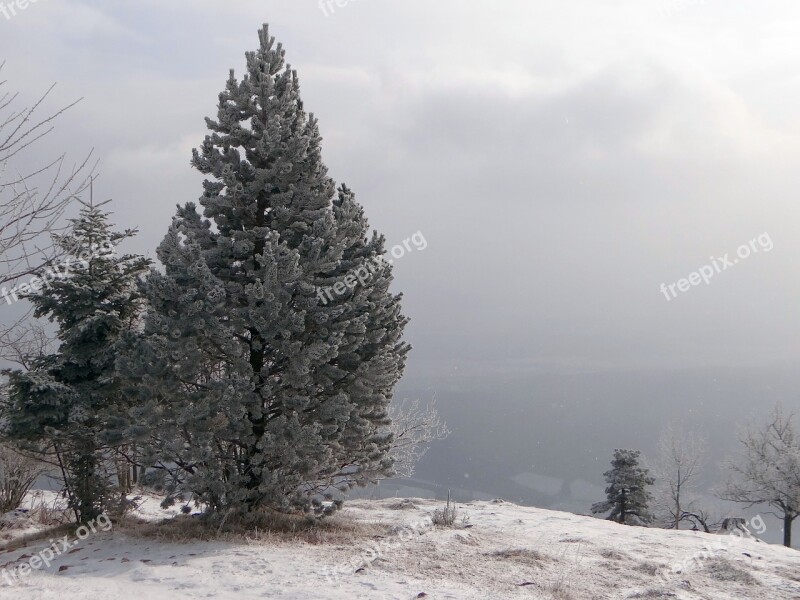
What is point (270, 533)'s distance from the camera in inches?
444

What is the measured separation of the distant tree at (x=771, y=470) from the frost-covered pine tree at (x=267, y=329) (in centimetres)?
2737

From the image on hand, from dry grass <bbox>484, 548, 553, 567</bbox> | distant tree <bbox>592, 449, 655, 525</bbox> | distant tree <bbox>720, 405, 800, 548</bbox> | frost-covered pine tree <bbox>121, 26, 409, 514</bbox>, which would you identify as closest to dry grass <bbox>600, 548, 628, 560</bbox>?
dry grass <bbox>484, 548, 553, 567</bbox>

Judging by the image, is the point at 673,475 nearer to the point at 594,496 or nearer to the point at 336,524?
the point at 336,524

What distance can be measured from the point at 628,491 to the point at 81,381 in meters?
25.9

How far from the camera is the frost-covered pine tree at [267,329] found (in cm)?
1159

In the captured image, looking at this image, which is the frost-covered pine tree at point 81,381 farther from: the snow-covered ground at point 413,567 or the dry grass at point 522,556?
the dry grass at point 522,556

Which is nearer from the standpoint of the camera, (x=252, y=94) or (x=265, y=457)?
(x=265, y=457)

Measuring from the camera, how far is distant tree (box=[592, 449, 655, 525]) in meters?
30.0

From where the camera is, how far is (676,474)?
38375 mm

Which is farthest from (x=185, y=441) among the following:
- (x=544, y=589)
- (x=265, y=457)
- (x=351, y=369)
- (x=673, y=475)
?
(x=673, y=475)

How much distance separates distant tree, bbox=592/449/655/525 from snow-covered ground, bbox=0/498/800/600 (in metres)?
16.9

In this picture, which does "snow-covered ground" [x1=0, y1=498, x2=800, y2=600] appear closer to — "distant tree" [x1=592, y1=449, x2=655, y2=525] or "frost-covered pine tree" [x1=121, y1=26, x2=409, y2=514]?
"frost-covered pine tree" [x1=121, y1=26, x2=409, y2=514]

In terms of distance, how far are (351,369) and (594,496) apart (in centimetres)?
13472

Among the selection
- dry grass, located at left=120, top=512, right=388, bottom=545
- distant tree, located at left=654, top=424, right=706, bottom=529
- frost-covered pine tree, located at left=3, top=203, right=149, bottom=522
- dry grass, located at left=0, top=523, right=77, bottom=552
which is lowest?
Answer: distant tree, located at left=654, top=424, right=706, bottom=529
